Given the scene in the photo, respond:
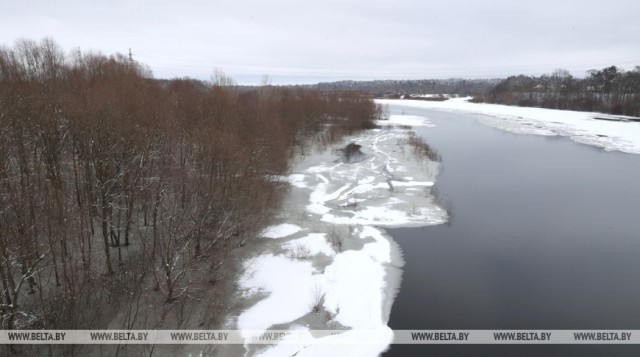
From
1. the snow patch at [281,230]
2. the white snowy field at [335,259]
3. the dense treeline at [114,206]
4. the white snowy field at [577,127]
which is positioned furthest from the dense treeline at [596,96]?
the dense treeline at [114,206]

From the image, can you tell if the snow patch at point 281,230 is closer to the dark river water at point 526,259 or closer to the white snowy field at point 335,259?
the white snowy field at point 335,259

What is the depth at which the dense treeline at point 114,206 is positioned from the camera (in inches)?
368

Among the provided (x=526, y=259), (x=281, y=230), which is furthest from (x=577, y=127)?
(x=281, y=230)

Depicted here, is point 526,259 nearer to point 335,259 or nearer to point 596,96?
point 335,259

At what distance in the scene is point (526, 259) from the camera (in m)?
16.0

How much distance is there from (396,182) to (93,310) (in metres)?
19.7

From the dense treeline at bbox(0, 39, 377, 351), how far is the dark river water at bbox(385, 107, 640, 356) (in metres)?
6.76

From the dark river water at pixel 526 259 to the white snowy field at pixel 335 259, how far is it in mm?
821

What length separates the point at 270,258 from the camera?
15.8 metres

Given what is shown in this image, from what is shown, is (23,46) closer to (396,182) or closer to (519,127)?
(396,182)

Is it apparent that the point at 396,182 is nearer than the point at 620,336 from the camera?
No

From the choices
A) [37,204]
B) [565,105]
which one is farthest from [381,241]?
[565,105]

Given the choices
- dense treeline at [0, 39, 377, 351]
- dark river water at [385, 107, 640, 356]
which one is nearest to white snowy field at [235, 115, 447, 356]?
dark river water at [385, 107, 640, 356]

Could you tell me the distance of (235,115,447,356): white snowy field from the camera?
1174 centimetres
